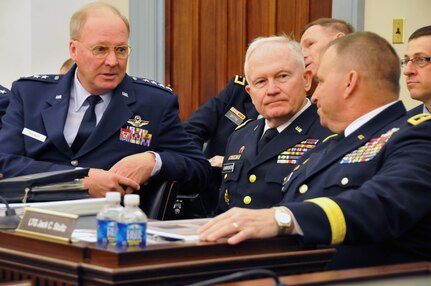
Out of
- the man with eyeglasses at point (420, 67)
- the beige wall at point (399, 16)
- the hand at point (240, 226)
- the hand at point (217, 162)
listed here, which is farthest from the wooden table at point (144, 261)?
the beige wall at point (399, 16)

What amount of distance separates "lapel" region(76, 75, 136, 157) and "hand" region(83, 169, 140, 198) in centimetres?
23

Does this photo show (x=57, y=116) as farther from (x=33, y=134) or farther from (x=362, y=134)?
(x=362, y=134)

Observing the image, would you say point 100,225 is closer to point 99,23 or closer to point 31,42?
point 99,23

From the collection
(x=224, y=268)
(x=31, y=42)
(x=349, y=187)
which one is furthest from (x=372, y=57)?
(x=31, y=42)

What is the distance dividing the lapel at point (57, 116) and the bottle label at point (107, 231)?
1698 millimetres

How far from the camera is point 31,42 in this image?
252 inches

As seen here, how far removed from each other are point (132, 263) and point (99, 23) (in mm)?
2076

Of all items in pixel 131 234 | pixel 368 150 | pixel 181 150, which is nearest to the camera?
pixel 131 234

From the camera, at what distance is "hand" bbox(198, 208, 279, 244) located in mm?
2098

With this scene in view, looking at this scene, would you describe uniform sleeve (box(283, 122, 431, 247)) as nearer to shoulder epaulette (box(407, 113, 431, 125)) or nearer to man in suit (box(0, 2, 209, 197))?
shoulder epaulette (box(407, 113, 431, 125))

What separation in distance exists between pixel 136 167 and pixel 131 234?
156 centimetres

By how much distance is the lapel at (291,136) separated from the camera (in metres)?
3.47

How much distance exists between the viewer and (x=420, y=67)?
173 inches

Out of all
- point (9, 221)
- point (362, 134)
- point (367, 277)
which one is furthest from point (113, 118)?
point (367, 277)
